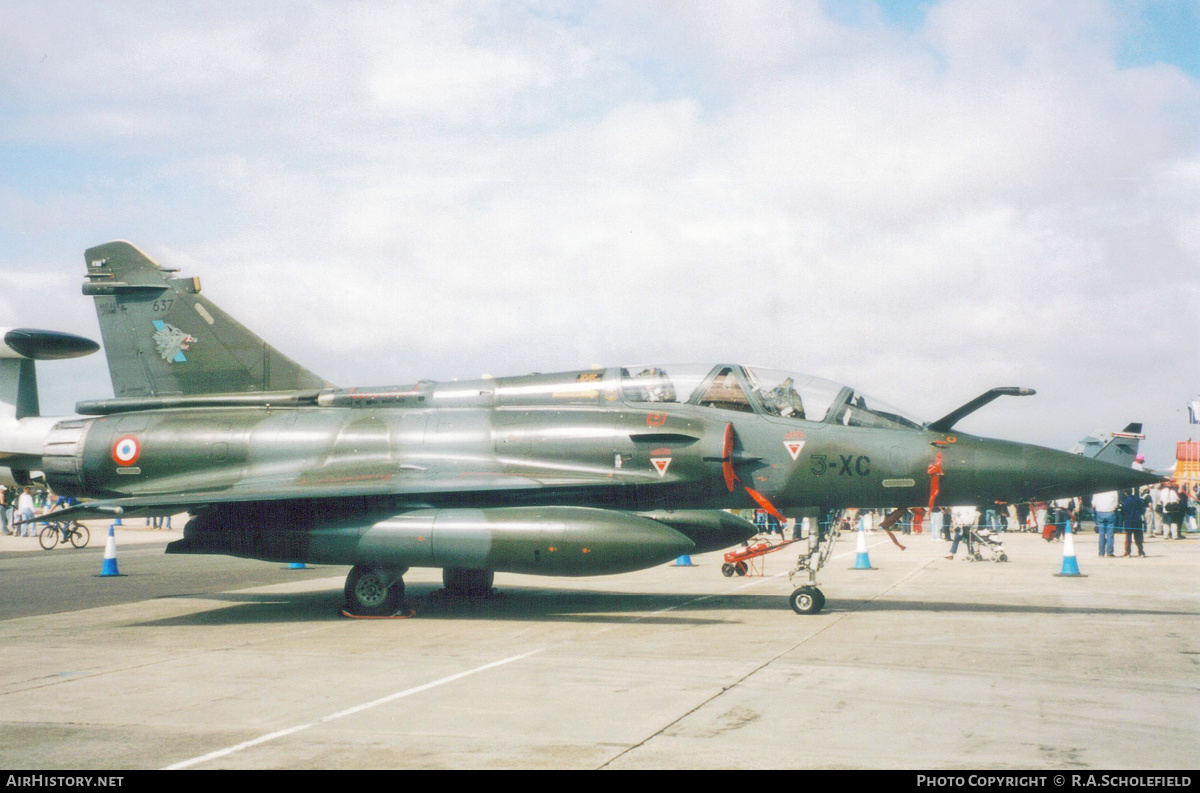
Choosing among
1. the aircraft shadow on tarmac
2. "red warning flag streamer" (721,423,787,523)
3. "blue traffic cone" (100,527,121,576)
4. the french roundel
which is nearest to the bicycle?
"blue traffic cone" (100,527,121,576)

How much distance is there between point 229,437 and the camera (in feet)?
41.8

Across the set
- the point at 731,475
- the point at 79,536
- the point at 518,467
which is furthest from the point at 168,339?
the point at 79,536

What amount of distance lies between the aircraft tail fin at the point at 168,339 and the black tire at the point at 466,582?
3.39 m

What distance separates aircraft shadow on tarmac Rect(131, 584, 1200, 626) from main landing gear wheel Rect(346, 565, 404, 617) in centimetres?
28

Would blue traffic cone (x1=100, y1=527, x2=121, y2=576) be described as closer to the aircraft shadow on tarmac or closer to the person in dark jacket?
the aircraft shadow on tarmac

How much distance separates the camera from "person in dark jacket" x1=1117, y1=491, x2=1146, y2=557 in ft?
74.2

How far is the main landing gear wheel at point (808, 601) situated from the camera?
11.5 metres

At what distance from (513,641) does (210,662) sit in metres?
2.74

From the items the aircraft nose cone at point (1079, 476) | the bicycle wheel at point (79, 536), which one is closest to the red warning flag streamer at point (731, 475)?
the aircraft nose cone at point (1079, 476)

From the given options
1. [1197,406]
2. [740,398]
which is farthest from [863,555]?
[1197,406]

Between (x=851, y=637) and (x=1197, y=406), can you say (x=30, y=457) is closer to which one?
(x=851, y=637)

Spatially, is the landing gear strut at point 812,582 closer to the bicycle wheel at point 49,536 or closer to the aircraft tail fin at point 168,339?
the aircraft tail fin at point 168,339

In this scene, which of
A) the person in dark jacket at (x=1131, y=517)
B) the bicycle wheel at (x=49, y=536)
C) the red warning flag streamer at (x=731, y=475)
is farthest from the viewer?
the bicycle wheel at (x=49, y=536)
